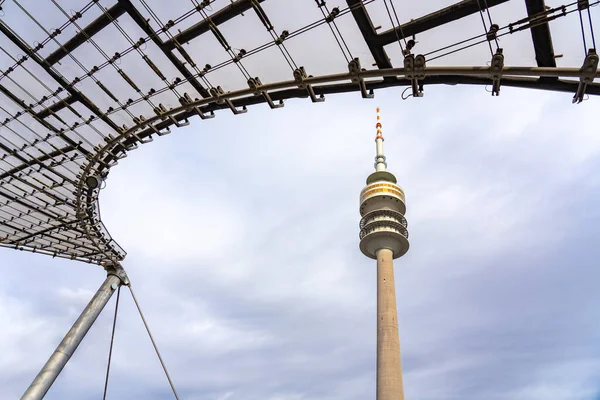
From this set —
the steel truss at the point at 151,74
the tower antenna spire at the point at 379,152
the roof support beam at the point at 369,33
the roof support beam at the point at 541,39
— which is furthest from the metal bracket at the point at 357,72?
the tower antenna spire at the point at 379,152

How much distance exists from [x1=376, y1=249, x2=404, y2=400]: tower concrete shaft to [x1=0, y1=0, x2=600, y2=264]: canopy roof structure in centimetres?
4245

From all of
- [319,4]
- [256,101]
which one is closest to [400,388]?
[256,101]

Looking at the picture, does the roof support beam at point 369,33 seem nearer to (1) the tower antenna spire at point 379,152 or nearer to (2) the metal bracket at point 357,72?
(2) the metal bracket at point 357,72

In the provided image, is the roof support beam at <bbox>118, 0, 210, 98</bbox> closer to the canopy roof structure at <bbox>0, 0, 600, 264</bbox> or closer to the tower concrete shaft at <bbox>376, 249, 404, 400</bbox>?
the canopy roof structure at <bbox>0, 0, 600, 264</bbox>

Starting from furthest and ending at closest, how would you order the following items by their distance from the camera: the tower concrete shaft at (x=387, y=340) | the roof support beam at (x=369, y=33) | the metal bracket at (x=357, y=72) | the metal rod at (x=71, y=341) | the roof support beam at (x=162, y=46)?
the tower concrete shaft at (x=387, y=340) → the metal rod at (x=71, y=341) → the roof support beam at (x=162, y=46) → the metal bracket at (x=357, y=72) → the roof support beam at (x=369, y=33)

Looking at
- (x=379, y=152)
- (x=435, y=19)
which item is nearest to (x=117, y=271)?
(x=435, y=19)

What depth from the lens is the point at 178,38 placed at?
15320 mm

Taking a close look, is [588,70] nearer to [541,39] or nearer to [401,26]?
[541,39]

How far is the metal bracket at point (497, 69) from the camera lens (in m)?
10.4

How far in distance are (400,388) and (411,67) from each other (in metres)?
48.9

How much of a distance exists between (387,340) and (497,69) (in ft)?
161

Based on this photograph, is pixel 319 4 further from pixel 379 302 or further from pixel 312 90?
pixel 379 302

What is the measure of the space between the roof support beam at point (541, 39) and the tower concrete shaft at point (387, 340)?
4821 cm

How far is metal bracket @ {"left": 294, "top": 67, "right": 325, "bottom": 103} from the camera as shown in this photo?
45.0 feet
